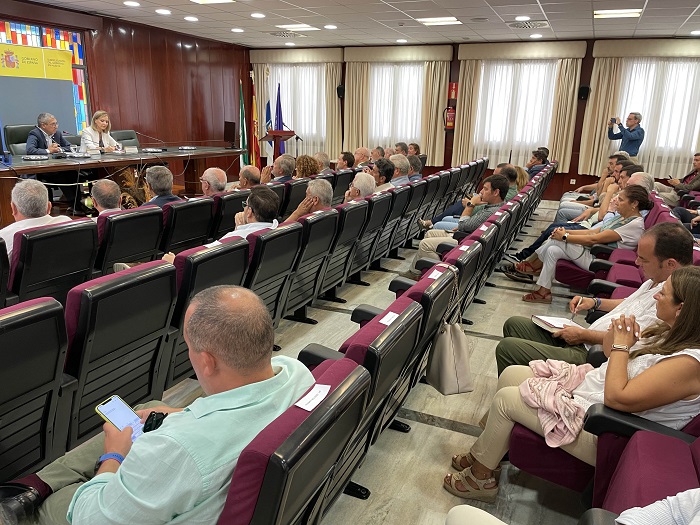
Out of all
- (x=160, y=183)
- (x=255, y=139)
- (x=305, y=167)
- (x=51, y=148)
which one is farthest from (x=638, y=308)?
(x=255, y=139)

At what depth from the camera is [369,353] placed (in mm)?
1512

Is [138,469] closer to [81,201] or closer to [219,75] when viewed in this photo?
[81,201]

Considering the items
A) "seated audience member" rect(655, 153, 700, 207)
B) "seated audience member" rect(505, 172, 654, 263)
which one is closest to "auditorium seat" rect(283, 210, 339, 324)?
"seated audience member" rect(505, 172, 654, 263)

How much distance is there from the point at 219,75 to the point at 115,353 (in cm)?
1139

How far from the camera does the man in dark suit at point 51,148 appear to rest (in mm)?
7004

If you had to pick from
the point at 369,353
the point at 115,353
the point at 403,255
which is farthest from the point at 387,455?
the point at 403,255

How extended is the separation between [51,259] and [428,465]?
220 centimetres

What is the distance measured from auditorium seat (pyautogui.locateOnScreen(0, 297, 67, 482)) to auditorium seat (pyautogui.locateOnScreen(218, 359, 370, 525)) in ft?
3.15

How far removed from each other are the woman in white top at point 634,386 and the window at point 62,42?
9205 mm

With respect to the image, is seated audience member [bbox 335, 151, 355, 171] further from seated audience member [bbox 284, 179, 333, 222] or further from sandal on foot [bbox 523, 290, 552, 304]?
sandal on foot [bbox 523, 290, 552, 304]

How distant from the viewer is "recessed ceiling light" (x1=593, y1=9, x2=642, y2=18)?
7246 millimetres

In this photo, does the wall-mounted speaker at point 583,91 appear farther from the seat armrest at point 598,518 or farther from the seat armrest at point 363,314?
the seat armrest at point 598,518

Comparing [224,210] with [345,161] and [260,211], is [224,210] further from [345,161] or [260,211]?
[345,161]

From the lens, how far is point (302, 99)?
510 inches
